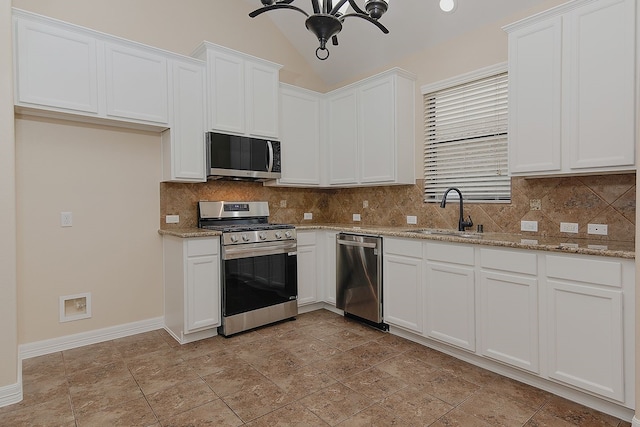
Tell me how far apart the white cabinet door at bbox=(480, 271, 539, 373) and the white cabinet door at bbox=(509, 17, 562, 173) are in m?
0.85

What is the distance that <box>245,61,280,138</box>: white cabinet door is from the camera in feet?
12.4

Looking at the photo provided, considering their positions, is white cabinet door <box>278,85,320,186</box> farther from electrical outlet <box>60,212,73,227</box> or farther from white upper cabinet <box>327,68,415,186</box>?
electrical outlet <box>60,212,73,227</box>

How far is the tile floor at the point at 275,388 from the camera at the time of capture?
2.08 m

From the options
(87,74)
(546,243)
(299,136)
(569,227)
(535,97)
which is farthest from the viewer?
(299,136)

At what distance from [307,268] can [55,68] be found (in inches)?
112

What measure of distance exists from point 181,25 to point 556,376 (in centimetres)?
442

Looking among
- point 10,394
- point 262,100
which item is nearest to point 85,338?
point 10,394

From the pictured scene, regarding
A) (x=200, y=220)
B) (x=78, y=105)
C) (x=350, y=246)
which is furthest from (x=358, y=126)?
(x=78, y=105)

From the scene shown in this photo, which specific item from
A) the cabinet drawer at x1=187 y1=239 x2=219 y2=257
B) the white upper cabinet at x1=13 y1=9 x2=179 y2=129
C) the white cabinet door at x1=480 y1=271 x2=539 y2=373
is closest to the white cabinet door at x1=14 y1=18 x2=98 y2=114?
the white upper cabinet at x1=13 y1=9 x2=179 y2=129

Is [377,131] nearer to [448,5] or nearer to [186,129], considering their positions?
[448,5]

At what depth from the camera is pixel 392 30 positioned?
12.7 feet

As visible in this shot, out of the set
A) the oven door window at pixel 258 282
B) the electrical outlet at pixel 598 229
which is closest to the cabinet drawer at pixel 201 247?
the oven door window at pixel 258 282

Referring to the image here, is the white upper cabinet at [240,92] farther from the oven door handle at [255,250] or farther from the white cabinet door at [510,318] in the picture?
the white cabinet door at [510,318]

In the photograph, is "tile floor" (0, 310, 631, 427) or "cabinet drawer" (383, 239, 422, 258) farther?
"cabinet drawer" (383, 239, 422, 258)
